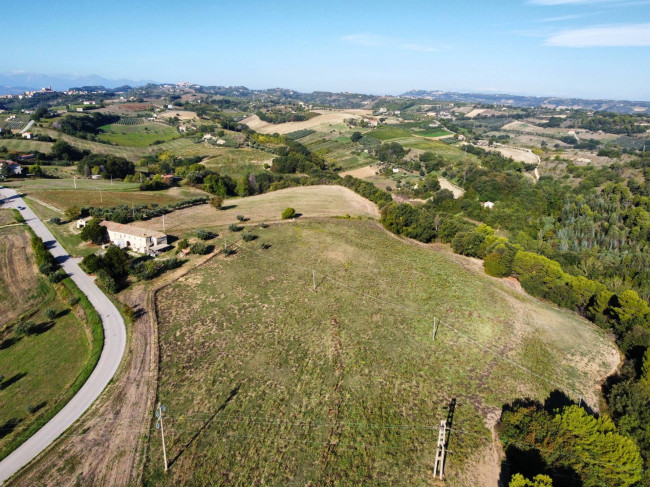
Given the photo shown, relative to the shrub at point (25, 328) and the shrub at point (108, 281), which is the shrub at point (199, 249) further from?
the shrub at point (25, 328)

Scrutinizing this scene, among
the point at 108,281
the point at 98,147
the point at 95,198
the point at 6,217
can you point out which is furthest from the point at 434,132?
the point at 108,281

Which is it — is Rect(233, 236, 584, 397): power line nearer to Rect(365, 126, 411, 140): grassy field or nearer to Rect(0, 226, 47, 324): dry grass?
Rect(0, 226, 47, 324): dry grass

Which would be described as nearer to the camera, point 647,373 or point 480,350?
point 647,373

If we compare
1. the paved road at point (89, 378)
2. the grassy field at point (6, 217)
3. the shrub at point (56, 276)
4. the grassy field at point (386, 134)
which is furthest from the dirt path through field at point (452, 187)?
the grassy field at point (6, 217)

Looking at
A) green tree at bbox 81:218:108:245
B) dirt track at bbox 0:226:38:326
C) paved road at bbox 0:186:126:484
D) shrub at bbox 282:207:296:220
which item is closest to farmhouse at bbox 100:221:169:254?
green tree at bbox 81:218:108:245

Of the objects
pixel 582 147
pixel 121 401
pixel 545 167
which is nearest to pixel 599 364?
pixel 121 401

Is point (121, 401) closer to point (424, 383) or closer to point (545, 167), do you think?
point (424, 383)
